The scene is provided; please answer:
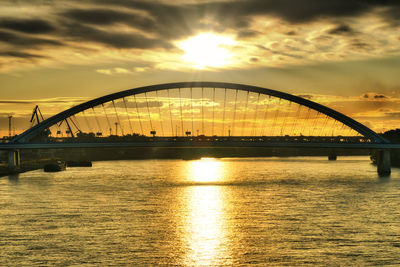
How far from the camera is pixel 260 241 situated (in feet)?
136

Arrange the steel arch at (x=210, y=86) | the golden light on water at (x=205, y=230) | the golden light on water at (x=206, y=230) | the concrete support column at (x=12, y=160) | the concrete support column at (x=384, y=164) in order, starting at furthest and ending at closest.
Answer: the concrete support column at (x=384, y=164), the concrete support column at (x=12, y=160), the steel arch at (x=210, y=86), the golden light on water at (x=205, y=230), the golden light on water at (x=206, y=230)

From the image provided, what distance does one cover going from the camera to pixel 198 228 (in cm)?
4825

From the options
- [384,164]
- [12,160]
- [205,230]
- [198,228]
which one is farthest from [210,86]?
[205,230]

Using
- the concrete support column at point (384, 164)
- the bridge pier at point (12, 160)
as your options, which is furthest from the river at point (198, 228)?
the concrete support column at point (384, 164)

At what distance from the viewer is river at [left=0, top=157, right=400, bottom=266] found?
36.0 metres

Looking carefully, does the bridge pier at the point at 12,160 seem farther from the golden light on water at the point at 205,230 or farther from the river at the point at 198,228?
the golden light on water at the point at 205,230

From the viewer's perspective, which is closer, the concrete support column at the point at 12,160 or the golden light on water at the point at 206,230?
the golden light on water at the point at 206,230

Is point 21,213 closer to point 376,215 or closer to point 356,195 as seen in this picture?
point 376,215

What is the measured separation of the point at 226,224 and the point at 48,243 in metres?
17.4

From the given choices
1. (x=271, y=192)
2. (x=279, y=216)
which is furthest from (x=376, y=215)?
(x=271, y=192)

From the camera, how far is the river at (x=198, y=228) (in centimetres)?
3597

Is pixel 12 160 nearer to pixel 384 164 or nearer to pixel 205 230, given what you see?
pixel 205 230

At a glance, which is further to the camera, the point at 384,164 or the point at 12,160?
the point at 384,164

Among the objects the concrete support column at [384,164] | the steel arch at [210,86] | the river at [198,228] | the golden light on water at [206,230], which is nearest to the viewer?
the river at [198,228]
